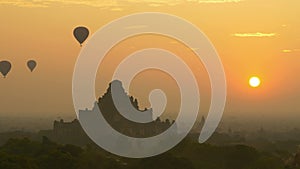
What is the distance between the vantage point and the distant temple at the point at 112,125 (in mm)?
132250

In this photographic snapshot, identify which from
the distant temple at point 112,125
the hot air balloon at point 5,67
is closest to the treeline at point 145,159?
the hot air balloon at point 5,67

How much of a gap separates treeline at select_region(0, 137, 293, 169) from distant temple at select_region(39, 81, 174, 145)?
43098 millimetres

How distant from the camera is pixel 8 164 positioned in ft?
195

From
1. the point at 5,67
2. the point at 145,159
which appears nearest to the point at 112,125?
the point at 5,67

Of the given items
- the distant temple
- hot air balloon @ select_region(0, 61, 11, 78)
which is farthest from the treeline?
the distant temple

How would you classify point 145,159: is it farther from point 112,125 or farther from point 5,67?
point 112,125

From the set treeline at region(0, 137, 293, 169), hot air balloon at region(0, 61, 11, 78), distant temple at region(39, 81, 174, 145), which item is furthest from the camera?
distant temple at region(39, 81, 174, 145)

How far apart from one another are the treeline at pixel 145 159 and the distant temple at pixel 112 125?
43.1 metres

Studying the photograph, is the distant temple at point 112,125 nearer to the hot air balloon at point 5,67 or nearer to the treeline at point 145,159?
the hot air balloon at point 5,67

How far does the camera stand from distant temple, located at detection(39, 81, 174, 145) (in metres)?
132

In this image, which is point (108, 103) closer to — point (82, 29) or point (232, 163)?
point (82, 29)

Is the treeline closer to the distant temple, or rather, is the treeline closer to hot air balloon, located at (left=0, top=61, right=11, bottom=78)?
hot air balloon, located at (left=0, top=61, right=11, bottom=78)

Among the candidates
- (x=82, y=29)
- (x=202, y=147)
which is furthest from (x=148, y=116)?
(x=202, y=147)

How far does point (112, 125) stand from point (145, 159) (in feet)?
213
